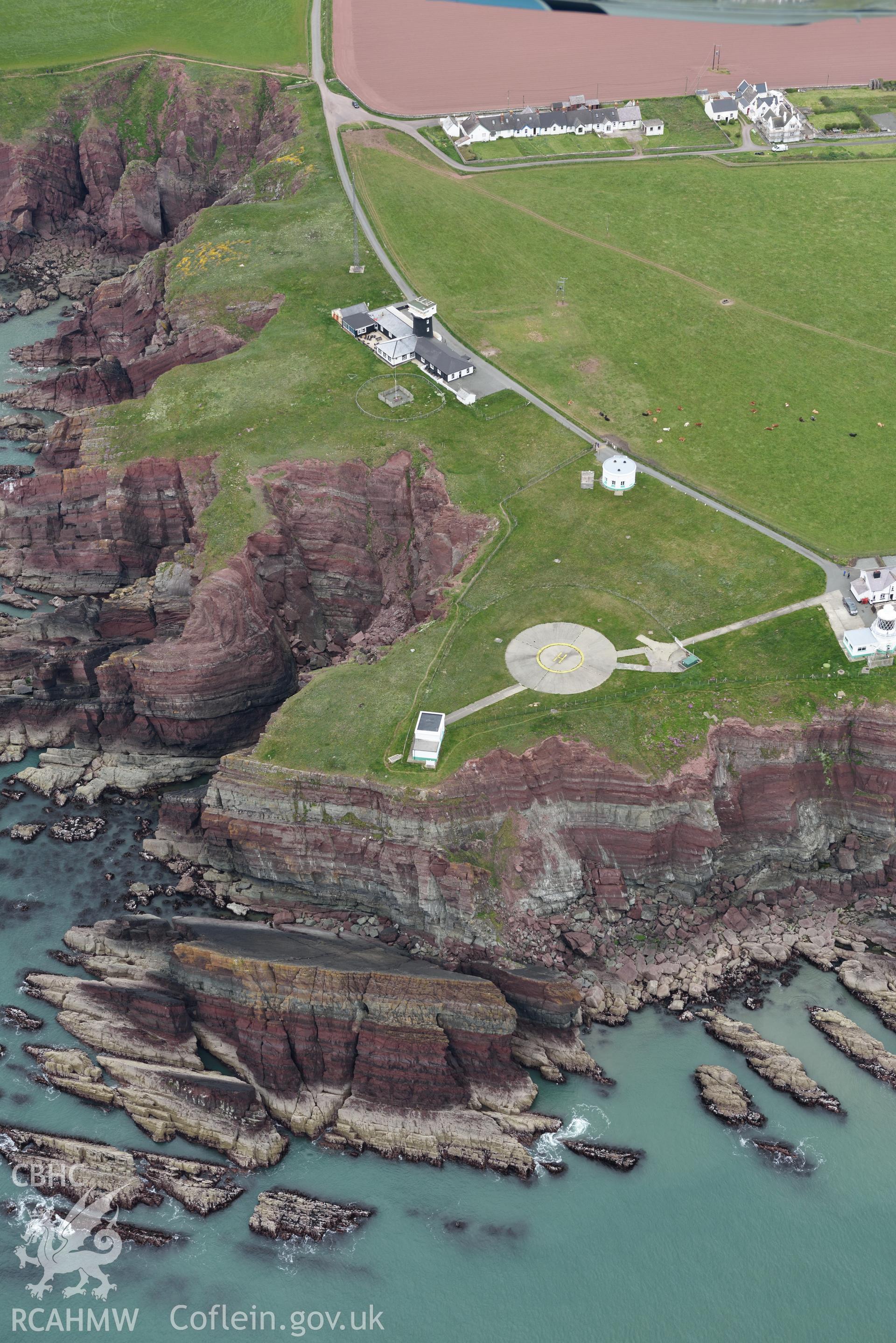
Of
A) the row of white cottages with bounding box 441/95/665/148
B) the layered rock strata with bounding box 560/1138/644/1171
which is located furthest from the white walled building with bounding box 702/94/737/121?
the layered rock strata with bounding box 560/1138/644/1171

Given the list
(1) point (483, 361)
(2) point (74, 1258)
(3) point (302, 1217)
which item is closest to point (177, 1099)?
(2) point (74, 1258)

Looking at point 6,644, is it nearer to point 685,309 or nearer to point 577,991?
point 577,991

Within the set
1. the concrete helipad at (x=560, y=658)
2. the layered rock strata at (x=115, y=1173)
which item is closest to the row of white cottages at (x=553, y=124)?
the concrete helipad at (x=560, y=658)

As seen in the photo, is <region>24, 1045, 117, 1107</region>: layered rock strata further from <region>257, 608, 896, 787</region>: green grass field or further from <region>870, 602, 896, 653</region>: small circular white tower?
<region>870, 602, 896, 653</region>: small circular white tower

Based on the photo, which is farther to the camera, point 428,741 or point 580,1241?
point 428,741

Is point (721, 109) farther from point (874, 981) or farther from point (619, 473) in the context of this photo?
point (874, 981)

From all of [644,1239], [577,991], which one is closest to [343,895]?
[577,991]
